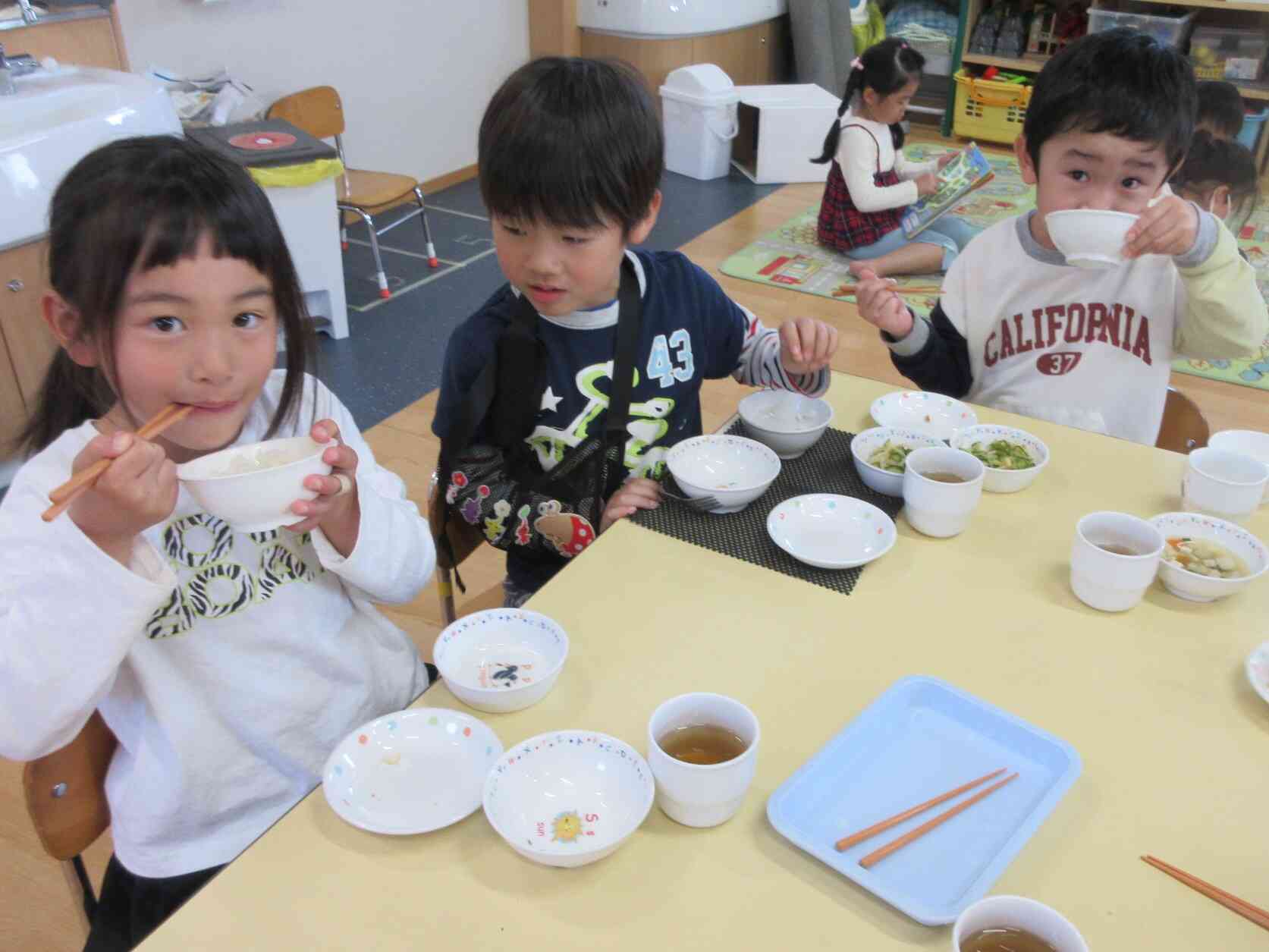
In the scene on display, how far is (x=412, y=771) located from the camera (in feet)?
2.65

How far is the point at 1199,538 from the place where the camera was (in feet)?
3.54

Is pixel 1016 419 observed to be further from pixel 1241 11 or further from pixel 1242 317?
pixel 1241 11

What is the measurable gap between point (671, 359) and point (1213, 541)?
731mm

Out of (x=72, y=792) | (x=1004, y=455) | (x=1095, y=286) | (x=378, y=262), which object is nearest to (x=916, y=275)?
(x=378, y=262)

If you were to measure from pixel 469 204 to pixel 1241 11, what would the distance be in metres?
4.31

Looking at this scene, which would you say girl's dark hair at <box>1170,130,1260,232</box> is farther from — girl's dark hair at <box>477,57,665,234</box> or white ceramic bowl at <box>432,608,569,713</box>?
white ceramic bowl at <box>432,608,569,713</box>

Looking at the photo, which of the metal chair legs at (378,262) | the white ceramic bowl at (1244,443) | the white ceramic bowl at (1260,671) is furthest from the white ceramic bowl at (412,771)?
the metal chair legs at (378,262)

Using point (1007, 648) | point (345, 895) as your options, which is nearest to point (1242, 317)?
point (1007, 648)

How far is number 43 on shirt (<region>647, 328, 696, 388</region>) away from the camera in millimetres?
1400

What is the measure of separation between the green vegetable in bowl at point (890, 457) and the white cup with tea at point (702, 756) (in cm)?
50

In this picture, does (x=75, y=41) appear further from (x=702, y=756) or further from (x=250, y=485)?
(x=702, y=756)

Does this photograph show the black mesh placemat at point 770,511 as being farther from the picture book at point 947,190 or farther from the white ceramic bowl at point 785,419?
the picture book at point 947,190

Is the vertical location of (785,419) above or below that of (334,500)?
below

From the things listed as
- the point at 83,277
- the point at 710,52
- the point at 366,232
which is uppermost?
the point at 83,277
